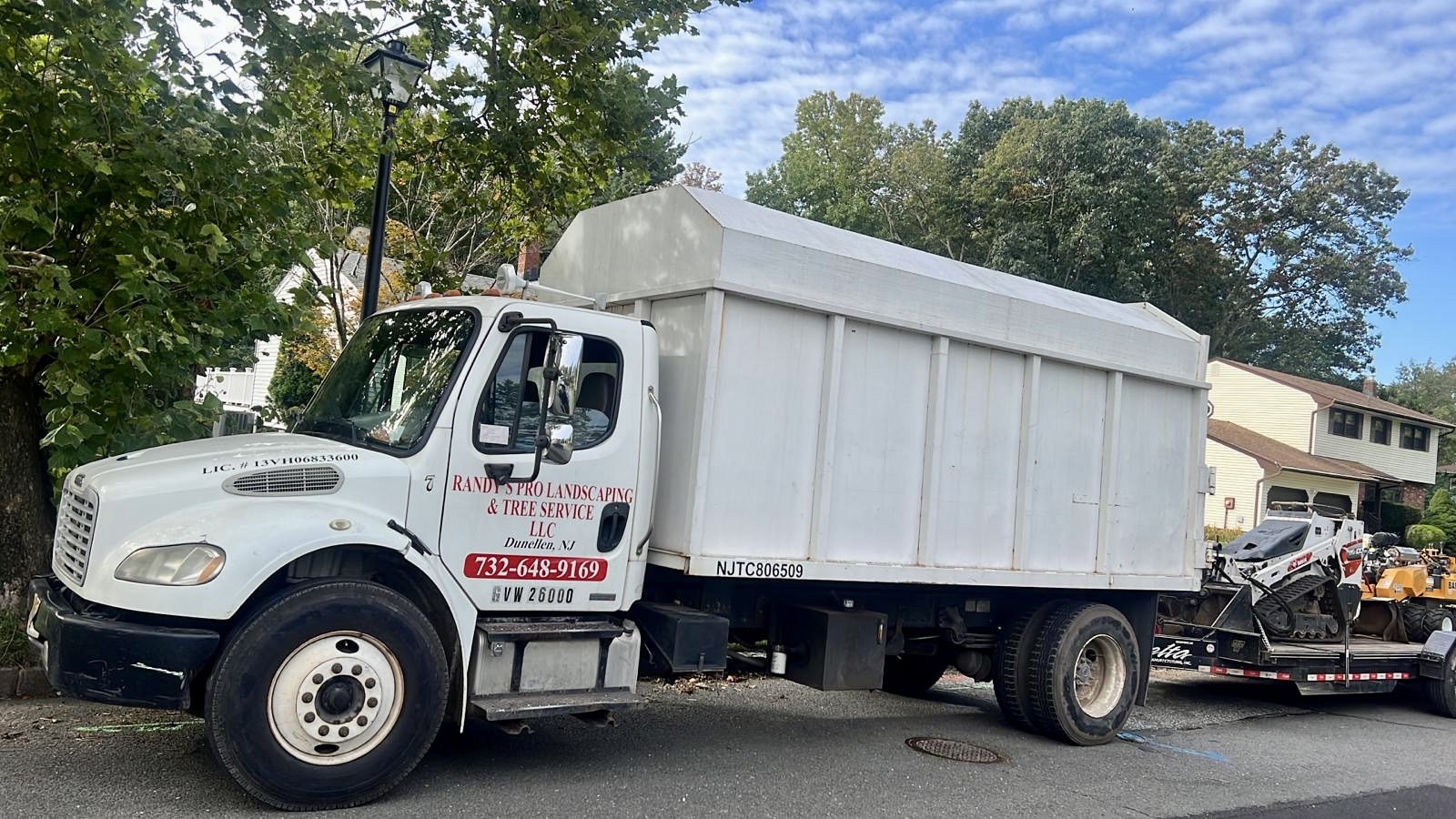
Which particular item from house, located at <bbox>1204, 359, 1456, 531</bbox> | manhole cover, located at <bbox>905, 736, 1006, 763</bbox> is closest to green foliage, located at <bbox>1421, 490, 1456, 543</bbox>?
house, located at <bbox>1204, 359, 1456, 531</bbox>

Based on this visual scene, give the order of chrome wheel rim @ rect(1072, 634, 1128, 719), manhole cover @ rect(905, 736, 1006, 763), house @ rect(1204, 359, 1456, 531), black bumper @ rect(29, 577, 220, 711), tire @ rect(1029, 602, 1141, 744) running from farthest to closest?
house @ rect(1204, 359, 1456, 531) < chrome wheel rim @ rect(1072, 634, 1128, 719) < tire @ rect(1029, 602, 1141, 744) < manhole cover @ rect(905, 736, 1006, 763) < black bumper @ rect(29, 577, 220, 711)

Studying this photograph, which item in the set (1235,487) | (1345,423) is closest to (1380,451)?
(1345,423)

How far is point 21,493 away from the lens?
25.2ft

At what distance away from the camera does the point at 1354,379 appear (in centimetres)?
4878

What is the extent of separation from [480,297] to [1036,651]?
15.3 ft

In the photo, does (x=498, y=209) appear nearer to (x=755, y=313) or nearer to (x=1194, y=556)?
(x=755, y=313)

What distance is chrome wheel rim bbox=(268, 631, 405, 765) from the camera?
4855 millimetres

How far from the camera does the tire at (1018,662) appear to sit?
788 cm

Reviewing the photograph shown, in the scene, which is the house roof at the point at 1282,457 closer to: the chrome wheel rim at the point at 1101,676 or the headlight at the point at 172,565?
the chrome wheel rim at the point at 1101,676

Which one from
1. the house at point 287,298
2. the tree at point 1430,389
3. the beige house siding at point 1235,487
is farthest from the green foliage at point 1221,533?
the tree at point 1430,389

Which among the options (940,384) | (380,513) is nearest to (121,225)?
(380,513)

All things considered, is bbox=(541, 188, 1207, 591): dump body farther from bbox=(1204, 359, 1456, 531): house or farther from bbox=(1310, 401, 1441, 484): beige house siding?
bbox=(1310, 401, 1441, 484): beige house siding

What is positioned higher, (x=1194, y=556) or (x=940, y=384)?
(x=940, y=384)

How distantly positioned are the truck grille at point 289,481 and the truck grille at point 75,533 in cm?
59
